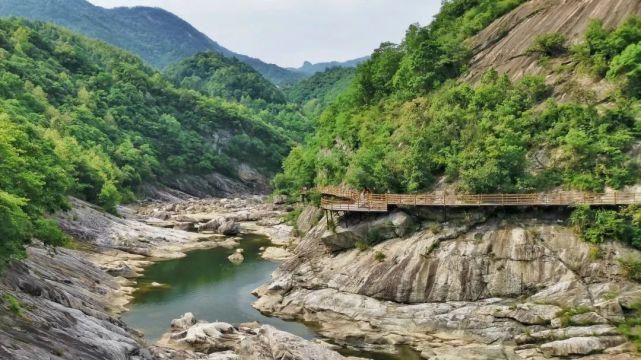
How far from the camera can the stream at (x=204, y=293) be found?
2024 inches

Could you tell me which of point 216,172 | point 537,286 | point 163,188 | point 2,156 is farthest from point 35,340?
point 216,172

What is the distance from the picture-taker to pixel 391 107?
263ft

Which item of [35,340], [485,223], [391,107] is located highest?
[391,107]

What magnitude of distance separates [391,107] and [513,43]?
18151 mm

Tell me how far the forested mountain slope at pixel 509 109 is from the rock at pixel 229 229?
22736 millimetres

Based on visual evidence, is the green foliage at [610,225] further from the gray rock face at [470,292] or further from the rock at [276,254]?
the rock at [276,254]

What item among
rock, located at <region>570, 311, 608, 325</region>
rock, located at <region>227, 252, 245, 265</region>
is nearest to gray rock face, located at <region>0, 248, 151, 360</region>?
rock, located at <region>227, 252, 245, 265</region>

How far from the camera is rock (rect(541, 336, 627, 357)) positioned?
4059 centimetres

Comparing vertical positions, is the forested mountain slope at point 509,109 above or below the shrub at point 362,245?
above

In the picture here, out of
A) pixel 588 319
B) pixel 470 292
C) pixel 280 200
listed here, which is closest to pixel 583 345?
pixel 588 319

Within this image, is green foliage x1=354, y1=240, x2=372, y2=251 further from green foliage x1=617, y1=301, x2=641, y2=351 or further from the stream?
green foliage x1=617, y1=301, x2=641, y2=351

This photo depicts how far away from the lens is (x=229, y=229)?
101 meters

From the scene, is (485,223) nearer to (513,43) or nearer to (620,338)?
(620,338)

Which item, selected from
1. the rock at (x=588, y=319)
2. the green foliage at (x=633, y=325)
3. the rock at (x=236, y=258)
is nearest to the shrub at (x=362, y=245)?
the rock at (x=588, y=319)
